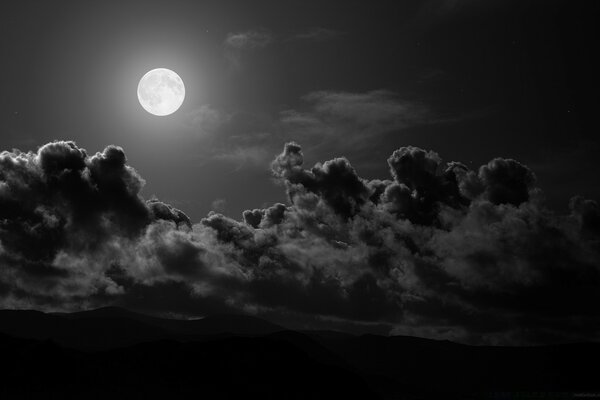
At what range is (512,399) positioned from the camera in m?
179

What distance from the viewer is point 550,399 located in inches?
6127

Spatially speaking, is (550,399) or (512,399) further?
(512,399)

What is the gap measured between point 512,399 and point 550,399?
2456 cm
